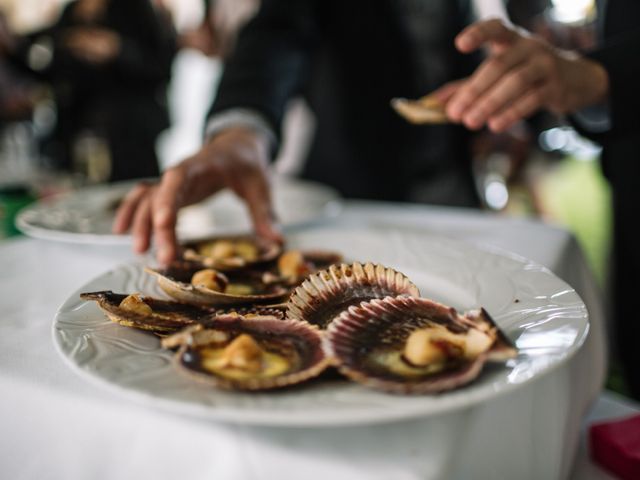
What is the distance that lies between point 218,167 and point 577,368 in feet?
1.95

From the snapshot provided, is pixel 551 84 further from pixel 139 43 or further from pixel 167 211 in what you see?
pixel 139 43

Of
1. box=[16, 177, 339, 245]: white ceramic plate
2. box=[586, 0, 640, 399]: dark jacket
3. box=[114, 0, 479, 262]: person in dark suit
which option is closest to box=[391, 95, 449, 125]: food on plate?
box=[16, 177, 339, 245]: white ceramic plate

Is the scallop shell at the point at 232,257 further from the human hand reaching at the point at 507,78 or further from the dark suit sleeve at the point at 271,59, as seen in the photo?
the dark suit sleeve at the point at 271,59

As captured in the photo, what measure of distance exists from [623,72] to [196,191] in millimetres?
736

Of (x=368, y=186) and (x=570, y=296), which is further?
(x=368, y=186)

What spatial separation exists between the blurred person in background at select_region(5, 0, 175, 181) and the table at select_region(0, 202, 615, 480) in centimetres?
240

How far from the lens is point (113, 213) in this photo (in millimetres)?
1047

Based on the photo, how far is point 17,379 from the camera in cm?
48

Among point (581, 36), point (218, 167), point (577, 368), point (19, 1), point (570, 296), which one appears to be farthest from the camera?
point (19, 1)

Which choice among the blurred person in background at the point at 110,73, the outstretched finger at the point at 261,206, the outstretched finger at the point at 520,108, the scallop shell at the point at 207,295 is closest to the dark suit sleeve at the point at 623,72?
the outstretched finger at the point at 520,108

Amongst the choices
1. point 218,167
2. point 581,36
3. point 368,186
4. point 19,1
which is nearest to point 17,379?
point 218,167

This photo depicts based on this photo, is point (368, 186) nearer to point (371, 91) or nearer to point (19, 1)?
point (371, 91)

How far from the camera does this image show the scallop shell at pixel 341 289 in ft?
1.67

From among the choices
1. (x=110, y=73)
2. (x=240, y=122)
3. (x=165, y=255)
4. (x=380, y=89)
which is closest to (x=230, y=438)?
(x=165, y=255)
